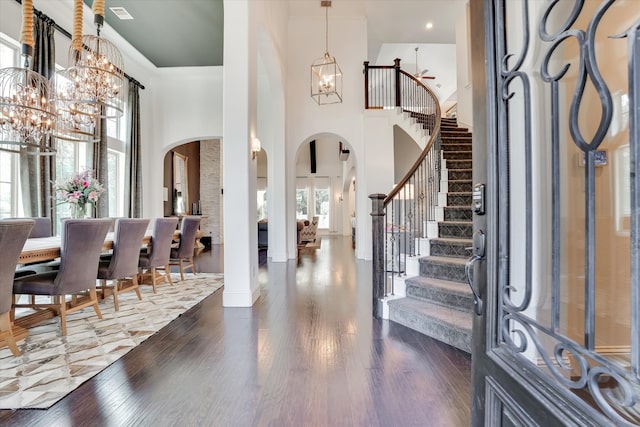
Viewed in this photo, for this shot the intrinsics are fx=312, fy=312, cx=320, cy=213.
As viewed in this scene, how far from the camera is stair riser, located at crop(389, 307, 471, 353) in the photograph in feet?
8.00

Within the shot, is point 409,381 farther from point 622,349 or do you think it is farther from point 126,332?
point 126,332

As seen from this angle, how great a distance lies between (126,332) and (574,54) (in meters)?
3.55

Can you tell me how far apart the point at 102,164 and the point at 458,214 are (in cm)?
660

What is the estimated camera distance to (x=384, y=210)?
347cm

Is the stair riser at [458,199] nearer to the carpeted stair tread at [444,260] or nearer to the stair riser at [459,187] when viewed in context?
the stair riser at [459,187]

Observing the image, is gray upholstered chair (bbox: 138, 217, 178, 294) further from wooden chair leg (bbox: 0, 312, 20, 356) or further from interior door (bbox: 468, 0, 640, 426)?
interior door (bbox: 468, 0, 640, 426)

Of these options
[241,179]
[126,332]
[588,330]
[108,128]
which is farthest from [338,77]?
[588,330]

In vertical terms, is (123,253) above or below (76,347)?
above

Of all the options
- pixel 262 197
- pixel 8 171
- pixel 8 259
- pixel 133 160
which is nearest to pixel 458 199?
pixel 8 259

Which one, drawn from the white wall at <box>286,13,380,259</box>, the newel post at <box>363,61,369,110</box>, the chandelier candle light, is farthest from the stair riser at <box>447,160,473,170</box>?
the chandelier candle light

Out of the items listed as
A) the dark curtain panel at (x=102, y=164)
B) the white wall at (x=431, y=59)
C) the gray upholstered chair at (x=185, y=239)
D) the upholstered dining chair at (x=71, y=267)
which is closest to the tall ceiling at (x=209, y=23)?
the white wall at (x=431, y=59)

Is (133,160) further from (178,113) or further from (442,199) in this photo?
(442,199)

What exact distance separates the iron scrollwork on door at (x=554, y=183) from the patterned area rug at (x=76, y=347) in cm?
247

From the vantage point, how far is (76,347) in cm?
255
